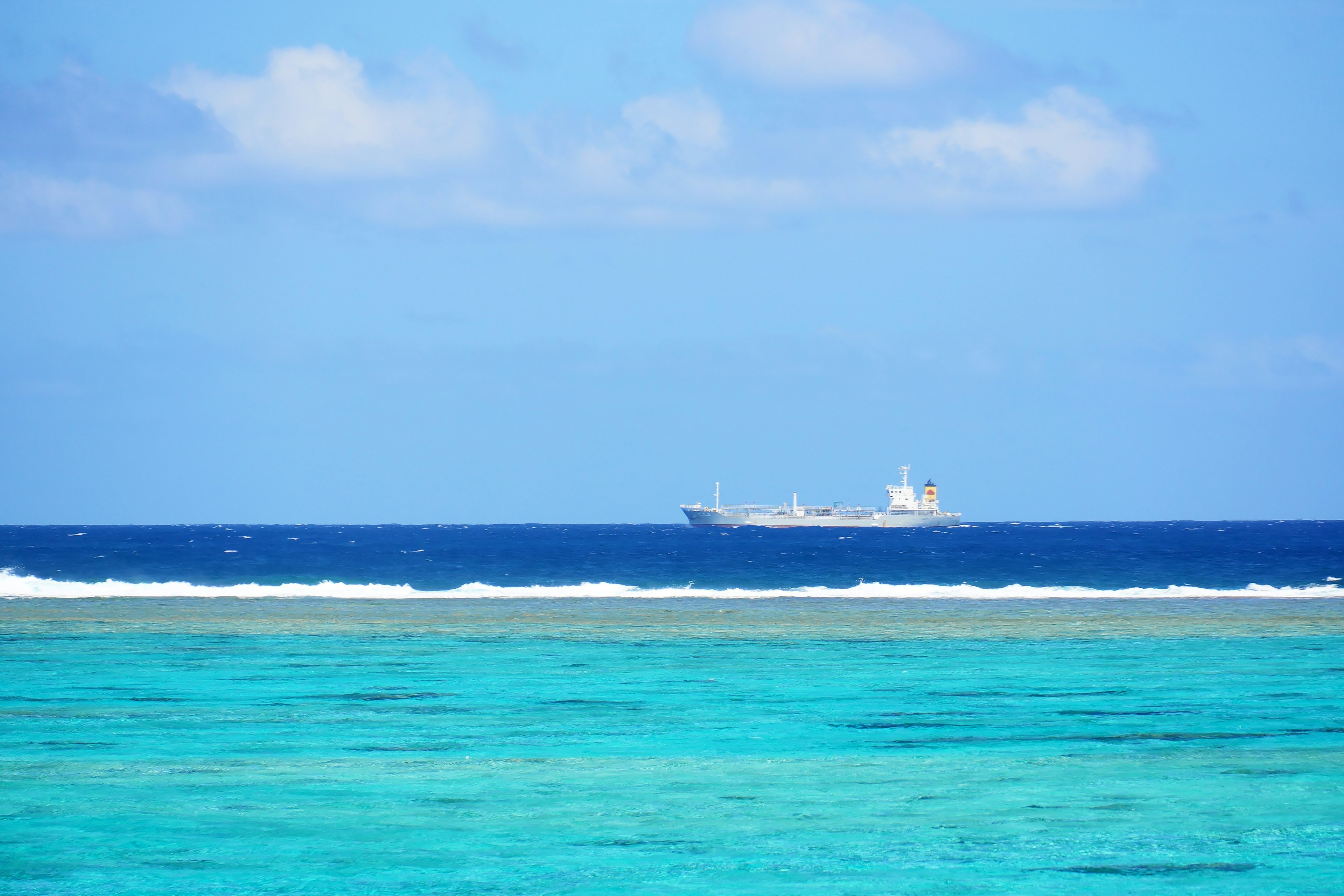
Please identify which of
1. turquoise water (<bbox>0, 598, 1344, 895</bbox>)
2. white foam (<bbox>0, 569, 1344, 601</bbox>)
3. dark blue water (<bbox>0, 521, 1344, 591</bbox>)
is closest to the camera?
turquoise water (<bbox>0, 598, 1344, 895</bbox>)

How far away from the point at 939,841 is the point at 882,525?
181 meters

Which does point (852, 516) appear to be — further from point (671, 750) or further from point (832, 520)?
point (671, 750)

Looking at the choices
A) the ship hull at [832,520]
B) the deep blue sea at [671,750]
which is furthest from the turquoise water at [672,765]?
the ship hull at [832,520]

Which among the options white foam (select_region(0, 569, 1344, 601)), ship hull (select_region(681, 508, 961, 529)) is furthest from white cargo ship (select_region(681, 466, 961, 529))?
white foam (select_region(0, 569, 1344, 601))

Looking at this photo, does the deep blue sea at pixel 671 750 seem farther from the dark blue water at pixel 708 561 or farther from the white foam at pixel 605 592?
the dark blue water at pixel 708 561

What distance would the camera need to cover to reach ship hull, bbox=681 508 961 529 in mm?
188250

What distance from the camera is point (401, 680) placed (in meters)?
22.0

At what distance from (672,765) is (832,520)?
177 m

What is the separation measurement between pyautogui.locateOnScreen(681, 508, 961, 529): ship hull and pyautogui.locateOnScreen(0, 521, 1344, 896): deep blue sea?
493 feet

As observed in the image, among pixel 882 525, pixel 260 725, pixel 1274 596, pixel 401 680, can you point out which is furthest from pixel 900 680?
pixel 882 525

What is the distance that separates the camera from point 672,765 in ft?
48.9

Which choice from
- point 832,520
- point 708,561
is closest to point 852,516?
point 832,520

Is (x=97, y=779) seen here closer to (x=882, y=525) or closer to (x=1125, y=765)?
(x=1125, y=765)

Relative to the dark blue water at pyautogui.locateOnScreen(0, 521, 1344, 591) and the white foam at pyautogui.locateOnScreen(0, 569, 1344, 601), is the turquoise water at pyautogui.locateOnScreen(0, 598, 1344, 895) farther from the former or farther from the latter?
the dark blue water at pyautogui.locateOnScreen(0, 521, 1344, 591)
